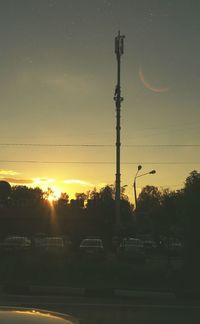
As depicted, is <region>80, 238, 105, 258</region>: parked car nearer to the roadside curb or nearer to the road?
the roadside curb

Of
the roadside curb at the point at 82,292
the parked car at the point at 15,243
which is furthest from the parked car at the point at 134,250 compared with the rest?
the roadside curb at the point at 82,292

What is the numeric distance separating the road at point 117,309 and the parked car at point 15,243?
2034cm

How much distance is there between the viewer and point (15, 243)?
38.7 metres

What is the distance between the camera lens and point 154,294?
17141 millimetres

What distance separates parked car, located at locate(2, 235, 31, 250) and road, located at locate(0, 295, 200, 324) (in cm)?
2034

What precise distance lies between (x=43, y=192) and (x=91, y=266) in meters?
141

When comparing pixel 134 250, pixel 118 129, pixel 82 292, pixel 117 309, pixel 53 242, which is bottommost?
pixel 117 309

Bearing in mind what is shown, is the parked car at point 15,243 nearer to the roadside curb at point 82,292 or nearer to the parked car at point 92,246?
the parked car at point 92,246

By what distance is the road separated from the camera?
11688 mm

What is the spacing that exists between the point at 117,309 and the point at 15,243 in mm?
25660

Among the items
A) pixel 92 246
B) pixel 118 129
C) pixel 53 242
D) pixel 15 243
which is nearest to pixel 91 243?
pixel 92 246

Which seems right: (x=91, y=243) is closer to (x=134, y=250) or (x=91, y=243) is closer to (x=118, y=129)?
(x=134, y=250)

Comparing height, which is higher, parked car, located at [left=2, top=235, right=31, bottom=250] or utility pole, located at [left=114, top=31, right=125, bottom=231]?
utility pole, located at [left=114, top=31, right=125, bottom=231]

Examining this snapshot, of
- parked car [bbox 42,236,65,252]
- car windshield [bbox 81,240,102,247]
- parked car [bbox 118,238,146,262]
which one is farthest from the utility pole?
parked car [bbox 42,236,65,252]
